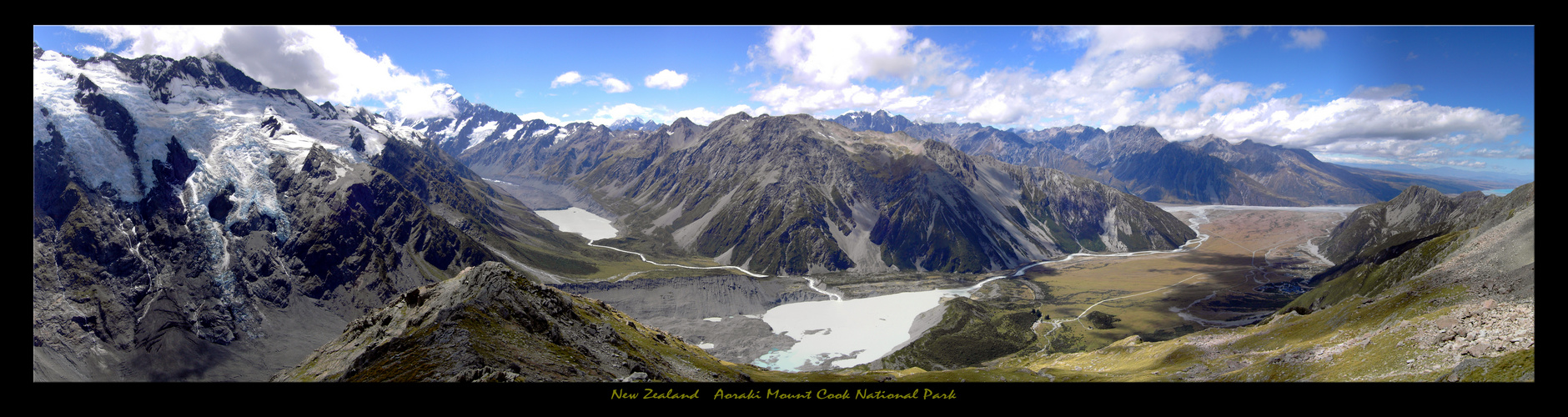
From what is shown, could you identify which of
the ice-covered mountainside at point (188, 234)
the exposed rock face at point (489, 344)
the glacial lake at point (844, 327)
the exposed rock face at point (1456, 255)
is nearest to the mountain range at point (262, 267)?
the exposed rock face at point (489, 344)

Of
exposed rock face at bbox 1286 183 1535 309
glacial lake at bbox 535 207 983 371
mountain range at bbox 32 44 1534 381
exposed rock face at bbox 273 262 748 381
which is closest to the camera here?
exposed rock face at bbox 273 262 748 381

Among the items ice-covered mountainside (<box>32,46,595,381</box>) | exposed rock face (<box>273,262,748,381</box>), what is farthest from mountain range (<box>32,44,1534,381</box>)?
ice-covered mountainside (<box>32,46,595,381</box>)

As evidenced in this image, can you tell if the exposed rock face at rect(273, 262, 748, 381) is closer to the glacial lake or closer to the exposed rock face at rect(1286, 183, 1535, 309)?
the exposed rock face at rect(1286, 183, 1535, 309)

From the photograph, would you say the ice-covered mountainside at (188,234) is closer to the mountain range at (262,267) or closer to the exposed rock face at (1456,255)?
the mountain range at (262,267)

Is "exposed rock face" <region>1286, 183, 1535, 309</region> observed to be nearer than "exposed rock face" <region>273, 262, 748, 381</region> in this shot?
No
